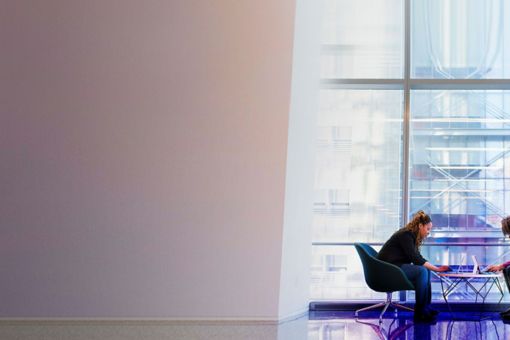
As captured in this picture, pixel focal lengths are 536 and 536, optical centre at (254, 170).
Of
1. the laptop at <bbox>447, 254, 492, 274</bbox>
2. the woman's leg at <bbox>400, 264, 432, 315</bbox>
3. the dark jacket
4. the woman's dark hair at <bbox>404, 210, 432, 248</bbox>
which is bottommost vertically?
the woman's leg at <bbox>400, 264, 432, 315</bbox>

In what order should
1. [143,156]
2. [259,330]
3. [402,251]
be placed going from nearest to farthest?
[259,330] < [143,156] < [402,251]

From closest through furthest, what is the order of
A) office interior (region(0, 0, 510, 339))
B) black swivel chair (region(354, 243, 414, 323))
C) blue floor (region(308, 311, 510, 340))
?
1. blue floor (region(308, 311, 510, 340))
2. office interior (region(0, 0, 510, 339))
3. black swivel chair (region(354, 243, 414, 323))

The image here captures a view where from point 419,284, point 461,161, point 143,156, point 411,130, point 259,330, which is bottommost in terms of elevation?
point 259,330

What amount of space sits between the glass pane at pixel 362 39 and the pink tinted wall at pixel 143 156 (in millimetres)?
1403

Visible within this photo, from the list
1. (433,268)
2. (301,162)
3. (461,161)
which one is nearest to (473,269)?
(433,268)

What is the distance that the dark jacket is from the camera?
5465 millimetres

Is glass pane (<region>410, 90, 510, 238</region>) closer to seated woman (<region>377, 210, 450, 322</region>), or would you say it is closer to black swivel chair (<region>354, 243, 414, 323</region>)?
seated woman (<region>377, 210, 450, 322</region>)

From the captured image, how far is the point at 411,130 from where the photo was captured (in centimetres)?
639

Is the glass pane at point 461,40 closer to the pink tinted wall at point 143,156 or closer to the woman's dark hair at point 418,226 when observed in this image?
the woman's dark hair at point 418,226

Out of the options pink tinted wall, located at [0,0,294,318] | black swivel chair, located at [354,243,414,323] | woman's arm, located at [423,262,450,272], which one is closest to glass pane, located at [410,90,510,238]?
woman's arm, located at [423,262,450,272]

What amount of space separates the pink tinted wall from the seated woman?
52.2 inches

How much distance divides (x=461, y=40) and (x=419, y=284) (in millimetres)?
2976

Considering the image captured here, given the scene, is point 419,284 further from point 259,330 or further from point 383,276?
point 259,330

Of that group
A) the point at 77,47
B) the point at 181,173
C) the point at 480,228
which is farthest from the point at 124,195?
the point at 480,228
